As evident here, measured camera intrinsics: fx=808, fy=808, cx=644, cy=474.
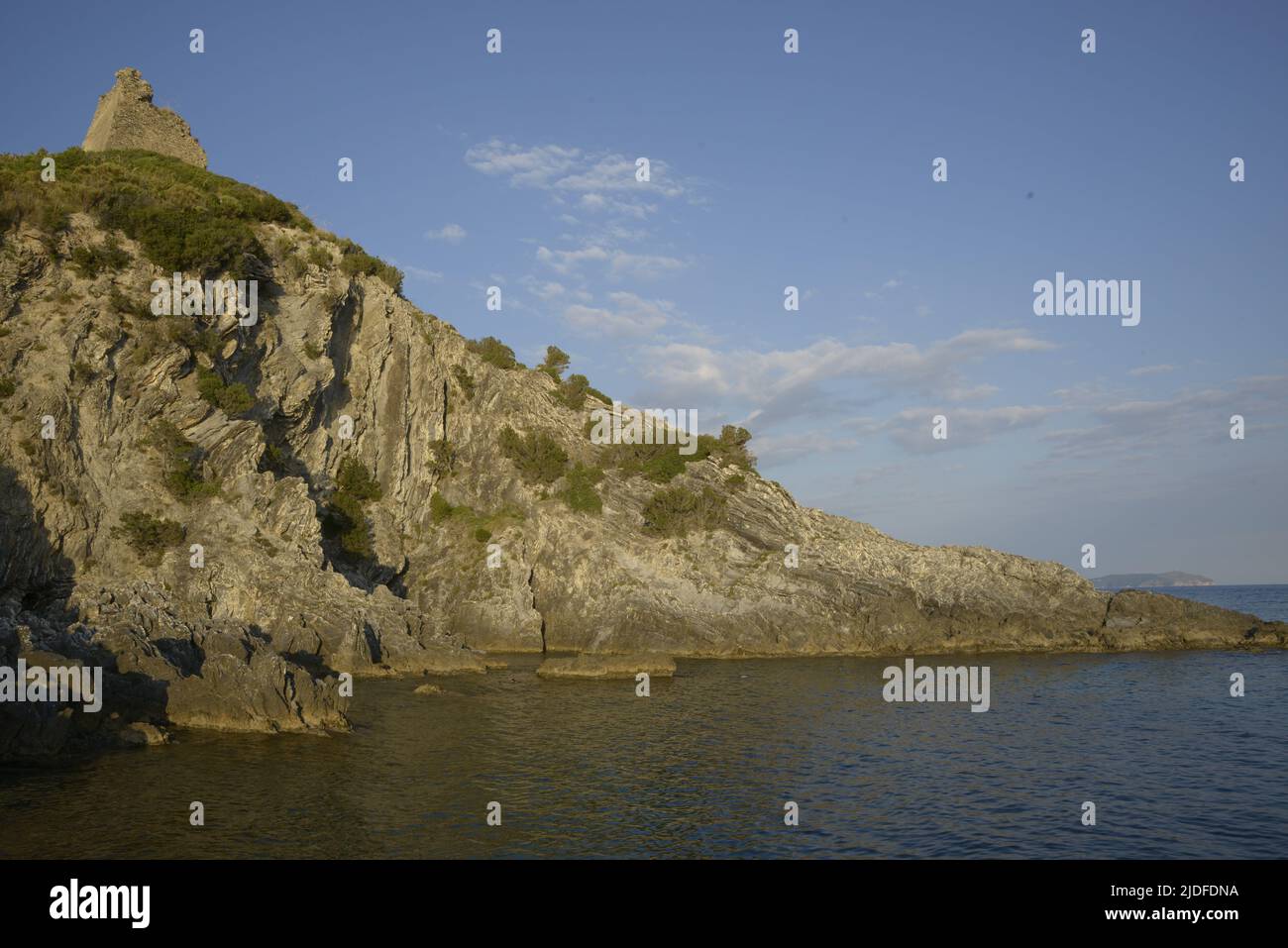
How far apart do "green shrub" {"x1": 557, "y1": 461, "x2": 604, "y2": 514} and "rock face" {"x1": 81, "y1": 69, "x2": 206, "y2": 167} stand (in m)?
44.8

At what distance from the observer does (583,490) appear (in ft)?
219

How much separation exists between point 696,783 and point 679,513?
41.0 metres

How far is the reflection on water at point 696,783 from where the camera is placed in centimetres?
1866

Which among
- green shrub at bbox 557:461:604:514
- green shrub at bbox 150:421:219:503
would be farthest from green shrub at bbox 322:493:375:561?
green shrub at bbox 557:461:604:514

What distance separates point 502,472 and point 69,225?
34.3m

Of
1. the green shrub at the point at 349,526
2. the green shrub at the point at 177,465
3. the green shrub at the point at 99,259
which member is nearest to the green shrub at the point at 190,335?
the green shrub at the point at 99,259

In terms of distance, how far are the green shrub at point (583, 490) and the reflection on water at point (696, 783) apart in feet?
91.5

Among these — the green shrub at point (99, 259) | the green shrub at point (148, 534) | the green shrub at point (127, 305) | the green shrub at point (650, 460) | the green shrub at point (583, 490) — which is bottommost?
the green shrub at point (148, 534)

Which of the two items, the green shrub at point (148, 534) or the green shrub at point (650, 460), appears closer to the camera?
the green shrub at point (148, 534)

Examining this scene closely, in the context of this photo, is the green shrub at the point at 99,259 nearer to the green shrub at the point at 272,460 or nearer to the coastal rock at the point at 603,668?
the green shrub at the point at 272,460

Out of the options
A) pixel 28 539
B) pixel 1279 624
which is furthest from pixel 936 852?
pixel 1279 624

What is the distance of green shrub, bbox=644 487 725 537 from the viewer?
6456 centimetres

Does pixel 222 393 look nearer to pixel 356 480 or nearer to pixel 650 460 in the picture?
pixel 356 480

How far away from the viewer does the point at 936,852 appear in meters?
18.3
